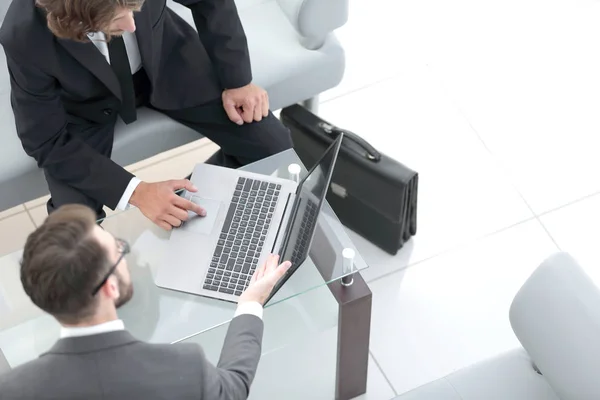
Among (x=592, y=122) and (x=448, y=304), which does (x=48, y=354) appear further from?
(x=592, y=122)

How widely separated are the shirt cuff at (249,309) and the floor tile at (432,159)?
3.13 ft

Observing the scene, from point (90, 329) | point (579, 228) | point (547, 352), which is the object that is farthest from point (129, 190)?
point (579, 228)

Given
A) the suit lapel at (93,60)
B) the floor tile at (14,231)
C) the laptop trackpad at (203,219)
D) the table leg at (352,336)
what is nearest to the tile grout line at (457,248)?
the table leg at (352,336)

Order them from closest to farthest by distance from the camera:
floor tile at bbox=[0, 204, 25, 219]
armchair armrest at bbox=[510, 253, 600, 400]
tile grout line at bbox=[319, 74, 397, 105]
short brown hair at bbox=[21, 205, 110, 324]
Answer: short brown hair at bbox=[21, 205, 110, 324]
armchair armrest at bbox=[510, 253, 600, 400]
floor tile at bbox=[0, 204, 25, 219]
tile grout line at bbox=[319, 74, 397, 105]

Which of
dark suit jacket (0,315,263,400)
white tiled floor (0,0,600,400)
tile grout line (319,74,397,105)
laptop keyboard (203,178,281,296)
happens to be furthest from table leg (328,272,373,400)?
tile grout line (319,74,397,105)

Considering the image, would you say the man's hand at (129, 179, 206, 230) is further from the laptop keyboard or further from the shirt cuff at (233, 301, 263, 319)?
the shirt cuff at (233, 301, 263, 319)

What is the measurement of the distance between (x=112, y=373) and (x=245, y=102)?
117 centimetres

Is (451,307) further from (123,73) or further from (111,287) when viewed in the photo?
(111,287)

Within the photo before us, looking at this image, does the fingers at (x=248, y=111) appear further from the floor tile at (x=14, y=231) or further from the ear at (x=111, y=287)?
the ear at (x=111, y=287)

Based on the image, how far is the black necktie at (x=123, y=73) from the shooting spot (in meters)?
2.38

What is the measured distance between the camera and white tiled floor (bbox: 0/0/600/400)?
9.18 ft

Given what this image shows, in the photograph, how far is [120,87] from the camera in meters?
2.47

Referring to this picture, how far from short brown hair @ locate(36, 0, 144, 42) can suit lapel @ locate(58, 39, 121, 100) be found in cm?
14

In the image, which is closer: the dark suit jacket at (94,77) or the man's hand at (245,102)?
the dark suit jacket at (94,77)
